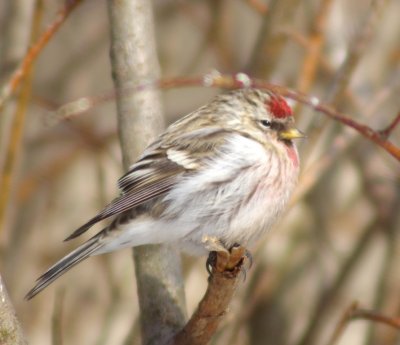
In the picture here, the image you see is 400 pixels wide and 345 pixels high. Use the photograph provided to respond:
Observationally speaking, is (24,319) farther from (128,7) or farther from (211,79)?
(211,79)

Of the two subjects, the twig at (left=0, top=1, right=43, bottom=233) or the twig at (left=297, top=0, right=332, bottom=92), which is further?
the twig at (left=297, top=0, right=332, bottom=92)

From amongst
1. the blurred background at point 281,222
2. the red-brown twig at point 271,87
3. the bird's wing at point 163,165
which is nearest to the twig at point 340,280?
the blurred background at point 281,222

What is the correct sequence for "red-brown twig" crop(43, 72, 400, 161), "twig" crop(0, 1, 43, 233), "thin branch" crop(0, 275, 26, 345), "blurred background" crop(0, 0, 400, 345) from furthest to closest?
"blurred background" crop(0, 0, 400, 345) < "twig" crop(0, 1, 43, 233) < "red-brown twig" crop(43, 72, 400, 161) < "thin branch" crop(0, 275, 26, 345)

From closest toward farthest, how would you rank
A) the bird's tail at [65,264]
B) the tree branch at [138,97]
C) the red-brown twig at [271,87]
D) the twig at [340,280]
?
the red-brown twig at [271,87] < the bird's tail at [65,264] < the tree branch at [138,97] < the twig at [340,280]

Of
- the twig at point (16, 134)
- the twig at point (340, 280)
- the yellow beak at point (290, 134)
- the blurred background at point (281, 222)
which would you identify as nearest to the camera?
the yellow beak at point (290, 134)

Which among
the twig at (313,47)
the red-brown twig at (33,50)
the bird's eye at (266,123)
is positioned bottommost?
the bird's eye at (266,123)

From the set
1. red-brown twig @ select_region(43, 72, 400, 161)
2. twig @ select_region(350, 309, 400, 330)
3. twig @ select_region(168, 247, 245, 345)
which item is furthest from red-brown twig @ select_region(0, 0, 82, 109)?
twig @ select_region(350, 309, 400, 330)

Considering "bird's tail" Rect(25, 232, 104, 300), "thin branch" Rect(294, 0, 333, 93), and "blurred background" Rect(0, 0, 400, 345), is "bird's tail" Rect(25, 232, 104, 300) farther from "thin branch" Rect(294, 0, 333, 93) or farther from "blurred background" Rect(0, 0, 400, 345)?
"thin branch" Rect(294, 0, 333, 93)

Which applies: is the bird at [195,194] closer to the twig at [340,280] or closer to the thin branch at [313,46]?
the thin branch at [313,46]
